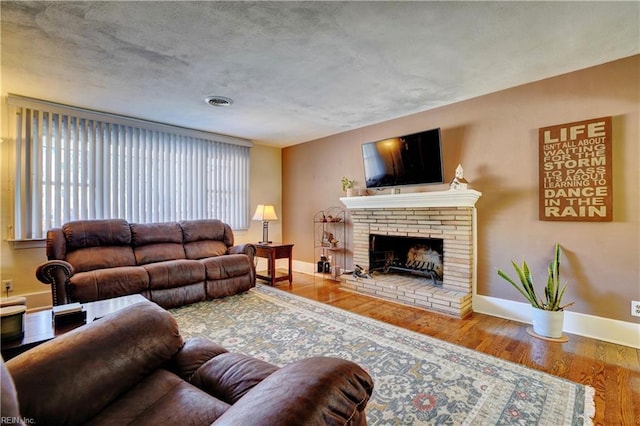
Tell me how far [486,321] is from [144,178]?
4604 millimetres

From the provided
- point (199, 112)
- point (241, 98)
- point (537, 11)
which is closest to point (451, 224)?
point (537, 11)

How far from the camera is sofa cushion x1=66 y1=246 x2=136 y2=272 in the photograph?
3.23 meters

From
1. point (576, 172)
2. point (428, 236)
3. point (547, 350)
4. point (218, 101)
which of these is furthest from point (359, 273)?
point (218, 101)

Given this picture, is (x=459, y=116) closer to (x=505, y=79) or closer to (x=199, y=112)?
(x=505, y=79)

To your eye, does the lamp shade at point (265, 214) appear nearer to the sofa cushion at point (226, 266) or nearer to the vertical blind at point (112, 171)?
the vertical blind at point (112, 171)

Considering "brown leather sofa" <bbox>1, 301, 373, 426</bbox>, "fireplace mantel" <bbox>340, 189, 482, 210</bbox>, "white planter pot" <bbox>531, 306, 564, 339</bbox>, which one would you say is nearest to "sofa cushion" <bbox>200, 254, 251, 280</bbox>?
"fireplace mantel" <bbox>340, 189, 482, 210</bbox>

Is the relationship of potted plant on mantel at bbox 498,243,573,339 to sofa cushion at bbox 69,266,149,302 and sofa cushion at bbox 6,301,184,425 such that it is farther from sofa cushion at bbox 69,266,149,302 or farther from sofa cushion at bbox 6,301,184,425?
sofa cushion at bbox 69,266,149,302

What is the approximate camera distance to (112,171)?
3971 millimetres

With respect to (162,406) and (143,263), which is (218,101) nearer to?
(143,263)

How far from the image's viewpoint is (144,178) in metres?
4.24

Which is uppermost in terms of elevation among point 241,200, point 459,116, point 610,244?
point 459,116

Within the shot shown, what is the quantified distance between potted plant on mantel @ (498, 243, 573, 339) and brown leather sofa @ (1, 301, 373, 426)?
254cm

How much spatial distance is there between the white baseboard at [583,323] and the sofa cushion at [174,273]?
3.23 metres

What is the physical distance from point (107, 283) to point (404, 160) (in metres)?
3.53
